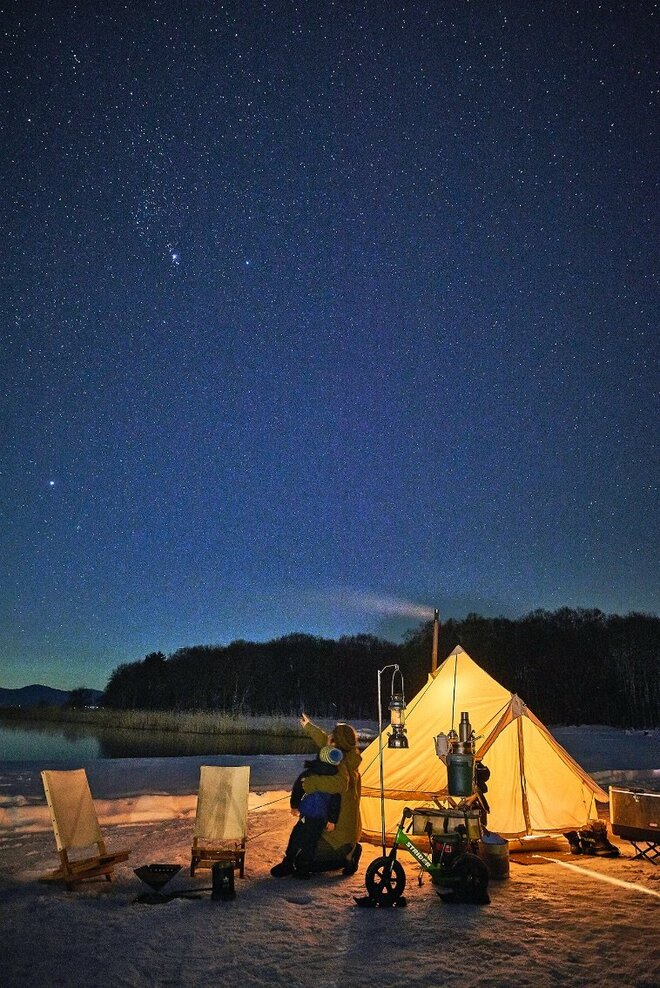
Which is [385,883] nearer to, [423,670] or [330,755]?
[330,755]

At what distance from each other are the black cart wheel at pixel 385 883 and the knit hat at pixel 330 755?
130cm

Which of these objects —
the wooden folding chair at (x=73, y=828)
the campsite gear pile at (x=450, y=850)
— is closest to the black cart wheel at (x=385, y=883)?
the campsite gear pile at (x=450, y=850)

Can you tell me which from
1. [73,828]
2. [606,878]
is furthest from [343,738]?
[606,878]

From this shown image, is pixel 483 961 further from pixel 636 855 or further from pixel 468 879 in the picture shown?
pixel 636 855

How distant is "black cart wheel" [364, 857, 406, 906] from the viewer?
18.9 feet

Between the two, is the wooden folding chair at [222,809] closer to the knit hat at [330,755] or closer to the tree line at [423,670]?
the knit hat at [330,755]

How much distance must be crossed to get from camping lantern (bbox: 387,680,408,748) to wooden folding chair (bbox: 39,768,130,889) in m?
2.80

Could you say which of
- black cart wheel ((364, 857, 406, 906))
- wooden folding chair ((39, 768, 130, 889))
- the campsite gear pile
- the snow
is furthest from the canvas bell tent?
wooden folding chair ((39, 768, 130, 889))

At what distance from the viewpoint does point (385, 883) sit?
5.79 meters

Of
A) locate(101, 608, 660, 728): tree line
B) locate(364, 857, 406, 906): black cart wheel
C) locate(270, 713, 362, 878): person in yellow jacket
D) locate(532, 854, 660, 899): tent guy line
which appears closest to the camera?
locate(364, 857, 406, 906): black cart wheel

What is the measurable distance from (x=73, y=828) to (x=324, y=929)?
270 cm

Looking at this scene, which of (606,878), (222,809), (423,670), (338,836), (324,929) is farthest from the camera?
(423,670)

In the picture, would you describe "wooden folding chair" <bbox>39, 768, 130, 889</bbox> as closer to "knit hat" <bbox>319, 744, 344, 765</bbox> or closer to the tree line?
"knit hat" <bbox>319, 744, 344, 765</bbox>

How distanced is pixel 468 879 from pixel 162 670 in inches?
2863
